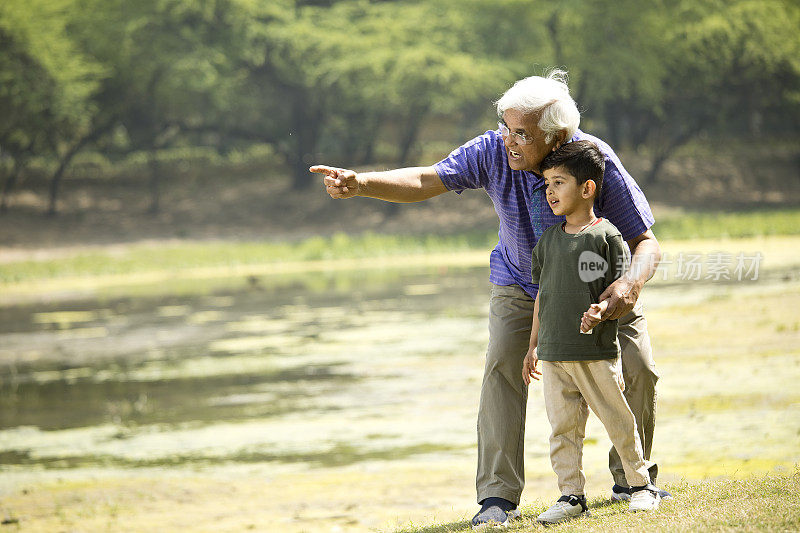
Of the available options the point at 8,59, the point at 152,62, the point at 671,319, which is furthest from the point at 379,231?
the point at 671,319

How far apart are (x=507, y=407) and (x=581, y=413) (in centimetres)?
44

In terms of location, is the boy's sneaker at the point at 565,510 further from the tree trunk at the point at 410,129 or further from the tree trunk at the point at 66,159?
the tree trunk at the point at 66,159

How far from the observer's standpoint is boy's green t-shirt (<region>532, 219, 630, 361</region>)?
4.09 m

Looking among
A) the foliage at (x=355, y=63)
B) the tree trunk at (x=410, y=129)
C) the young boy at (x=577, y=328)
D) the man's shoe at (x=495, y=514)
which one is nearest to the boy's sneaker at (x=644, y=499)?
the young boy at (x=577, y=328)

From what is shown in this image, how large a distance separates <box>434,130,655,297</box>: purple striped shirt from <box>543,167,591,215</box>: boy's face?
0.23 metres

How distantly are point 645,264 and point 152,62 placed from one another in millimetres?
32925

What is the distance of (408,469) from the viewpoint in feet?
22.5

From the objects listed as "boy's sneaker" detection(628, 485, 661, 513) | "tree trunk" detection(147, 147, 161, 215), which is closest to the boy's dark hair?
"boy's sneaker" detection(628, 485, 661, 513)

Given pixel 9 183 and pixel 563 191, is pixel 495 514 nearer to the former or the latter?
pixel 563 191

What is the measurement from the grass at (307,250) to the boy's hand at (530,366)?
19031 mm

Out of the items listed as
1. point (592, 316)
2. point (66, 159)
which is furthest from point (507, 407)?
point (66, 159)

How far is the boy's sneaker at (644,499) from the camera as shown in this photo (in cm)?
420

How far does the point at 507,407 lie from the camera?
15.3 ft

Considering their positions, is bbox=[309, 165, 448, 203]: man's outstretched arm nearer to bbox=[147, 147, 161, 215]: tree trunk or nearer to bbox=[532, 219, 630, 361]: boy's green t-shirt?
bbox=[532, 219, 630, 361]: boy's green t-shirt
